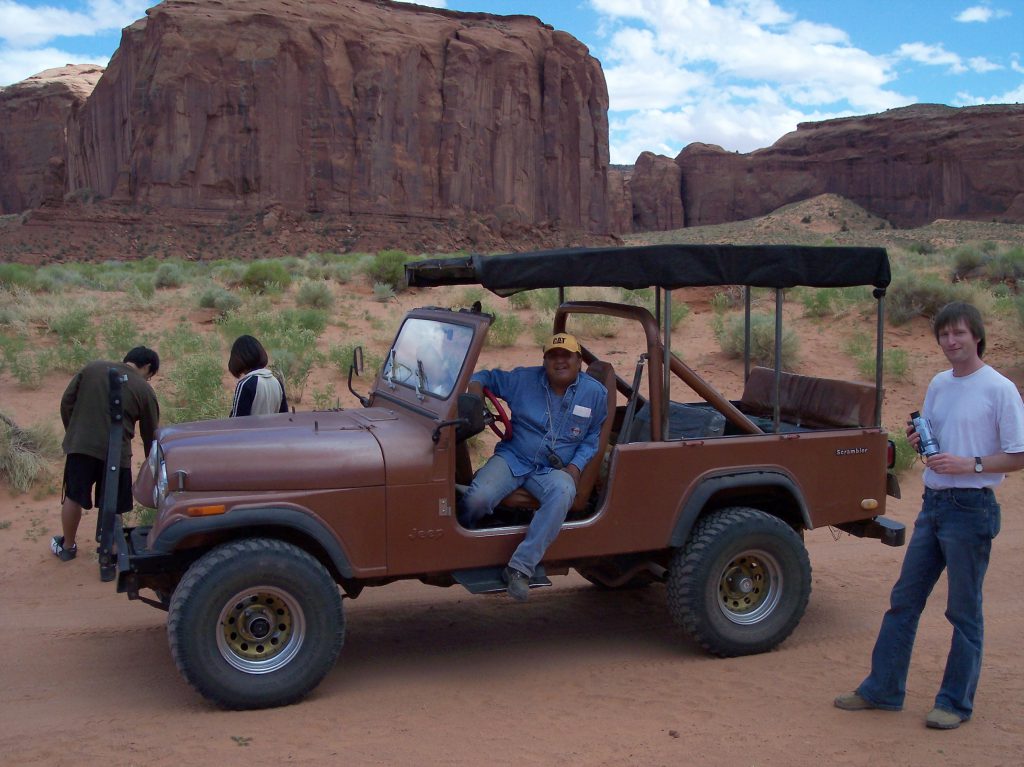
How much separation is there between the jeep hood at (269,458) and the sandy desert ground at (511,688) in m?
1.08

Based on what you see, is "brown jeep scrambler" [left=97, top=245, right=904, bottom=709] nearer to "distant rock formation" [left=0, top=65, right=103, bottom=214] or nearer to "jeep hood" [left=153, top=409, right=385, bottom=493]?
"jeep hood" [left=153, top=409, right=385, bottom=493]

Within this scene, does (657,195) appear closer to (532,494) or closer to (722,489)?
(722,489)

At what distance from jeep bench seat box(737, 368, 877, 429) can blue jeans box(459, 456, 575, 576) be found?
215 cm

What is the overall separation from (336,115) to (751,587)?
56.9m

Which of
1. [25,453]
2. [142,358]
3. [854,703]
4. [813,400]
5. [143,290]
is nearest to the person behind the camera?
[854,703]

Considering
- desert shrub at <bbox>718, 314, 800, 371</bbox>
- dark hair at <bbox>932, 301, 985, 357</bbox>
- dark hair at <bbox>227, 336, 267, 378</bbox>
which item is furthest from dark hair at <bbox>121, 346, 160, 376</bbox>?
desert shrub at <bbox>718, 314, 800, 371</bbox>

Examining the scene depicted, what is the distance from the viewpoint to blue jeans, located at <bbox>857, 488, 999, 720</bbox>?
14.2 ft

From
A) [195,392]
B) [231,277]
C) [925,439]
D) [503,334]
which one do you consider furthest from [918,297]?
[231,277]

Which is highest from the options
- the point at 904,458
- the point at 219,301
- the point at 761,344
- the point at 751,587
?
the point at 219,301

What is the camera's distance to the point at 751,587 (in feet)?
18.5

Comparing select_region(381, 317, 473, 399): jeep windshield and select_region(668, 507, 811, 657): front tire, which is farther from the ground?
select_region(381, 317, 473, 399): jeep windshield

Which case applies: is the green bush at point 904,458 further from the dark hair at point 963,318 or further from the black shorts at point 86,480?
the black shorts at point 86,480

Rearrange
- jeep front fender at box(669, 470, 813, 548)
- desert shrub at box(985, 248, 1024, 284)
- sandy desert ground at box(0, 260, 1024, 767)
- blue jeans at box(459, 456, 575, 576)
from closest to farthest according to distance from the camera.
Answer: sandy desert ground at box(0, 260, 1024, 767)
blue jeans at box(459, 456, 575, 576)
jeep front fender at box(669, 470, 813, 548)
desert shrub at box(985, 248, 1024, 284)

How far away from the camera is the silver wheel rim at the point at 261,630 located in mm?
4629
